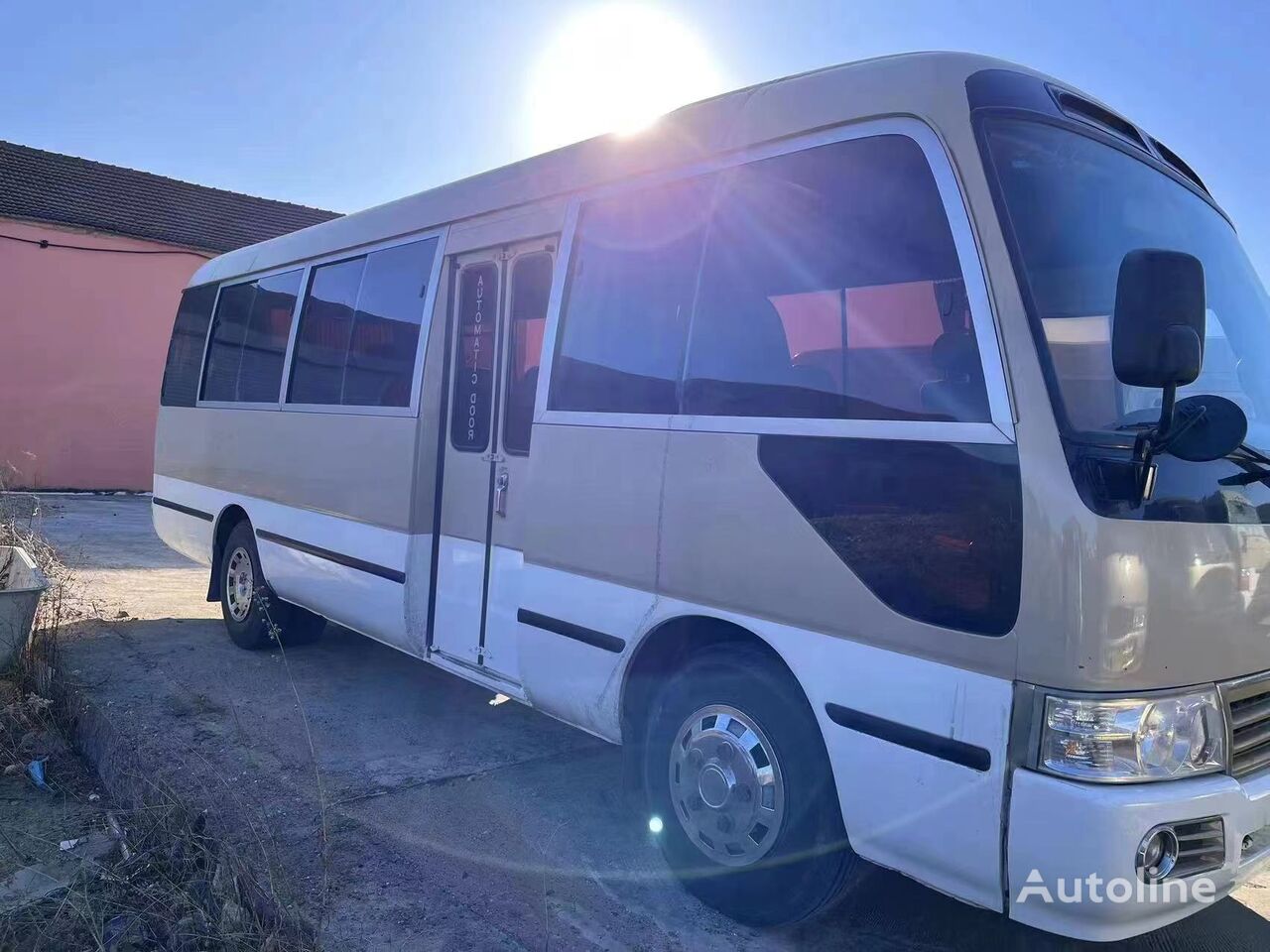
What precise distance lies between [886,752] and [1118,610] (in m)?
0.77

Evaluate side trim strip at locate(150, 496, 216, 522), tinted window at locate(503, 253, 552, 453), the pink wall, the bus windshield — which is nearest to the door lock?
tinted window at locate(503, 253, 552, 453)

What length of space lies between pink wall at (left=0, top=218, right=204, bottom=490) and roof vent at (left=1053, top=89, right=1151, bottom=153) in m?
17.0

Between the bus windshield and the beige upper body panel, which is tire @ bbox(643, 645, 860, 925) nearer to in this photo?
the bus windshield

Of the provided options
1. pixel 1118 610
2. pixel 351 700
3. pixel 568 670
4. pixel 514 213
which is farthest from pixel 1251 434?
pixel 351 700

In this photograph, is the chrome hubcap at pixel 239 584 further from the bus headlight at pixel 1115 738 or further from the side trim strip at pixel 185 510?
the bus headlight at pixel 1115 738

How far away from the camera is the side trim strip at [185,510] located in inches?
290

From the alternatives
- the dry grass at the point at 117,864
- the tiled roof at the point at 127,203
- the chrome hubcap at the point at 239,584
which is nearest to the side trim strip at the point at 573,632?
the dry grass at the point at 117,864

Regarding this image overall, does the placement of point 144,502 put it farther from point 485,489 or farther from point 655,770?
point 655,770

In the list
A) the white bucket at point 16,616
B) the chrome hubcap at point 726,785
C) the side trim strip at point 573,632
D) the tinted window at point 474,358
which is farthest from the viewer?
the white bucket at point 16,616

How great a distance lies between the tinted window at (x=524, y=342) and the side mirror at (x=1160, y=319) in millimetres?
2658

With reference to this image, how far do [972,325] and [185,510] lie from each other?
6.94m

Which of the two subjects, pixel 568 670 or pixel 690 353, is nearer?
pixel 690 353

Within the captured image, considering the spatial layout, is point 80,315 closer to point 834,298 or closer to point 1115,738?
point 834,298

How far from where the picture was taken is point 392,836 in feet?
12.8
